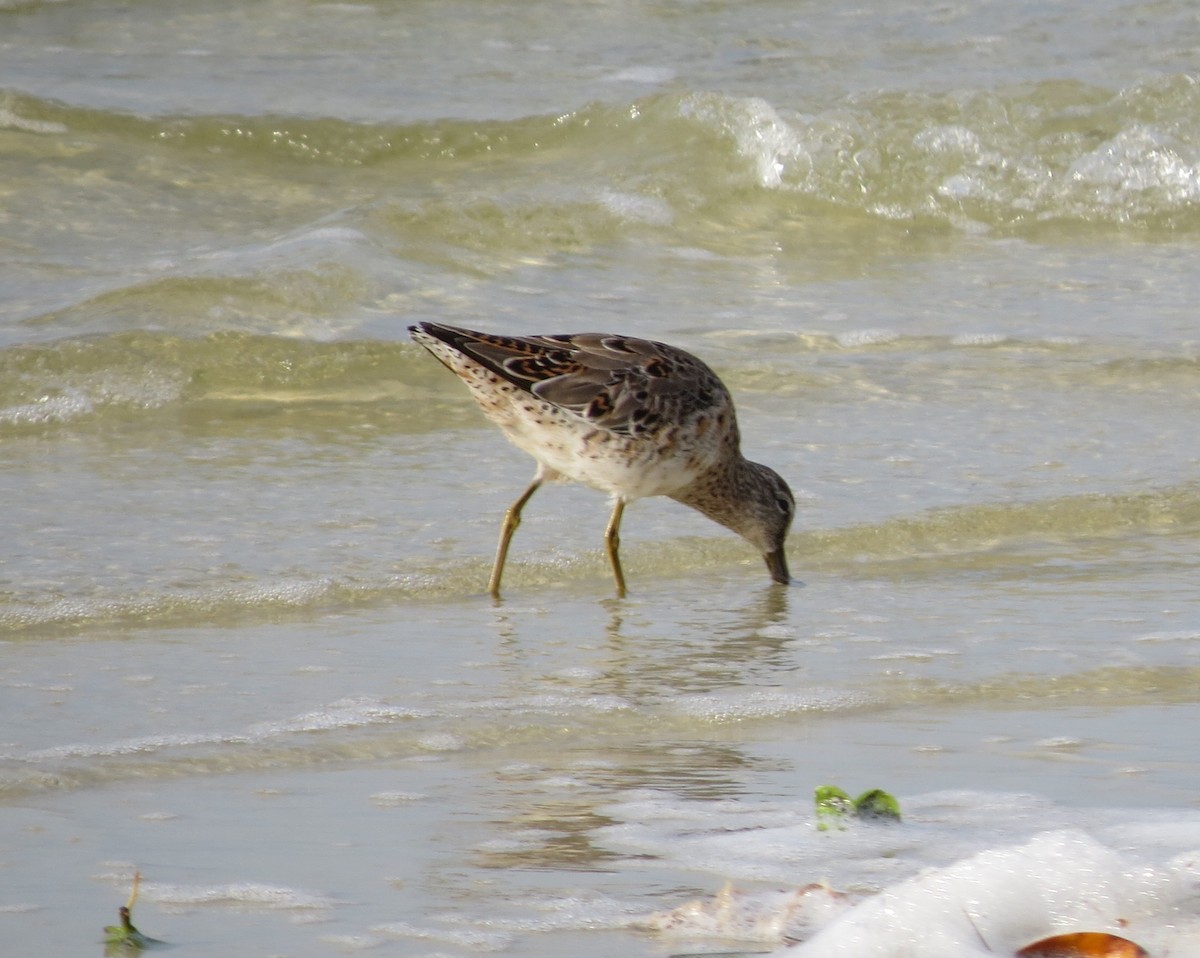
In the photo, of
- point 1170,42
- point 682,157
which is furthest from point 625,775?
point 1170,42

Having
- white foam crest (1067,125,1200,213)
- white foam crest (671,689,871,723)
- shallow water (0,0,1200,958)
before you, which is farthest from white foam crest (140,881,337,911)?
white foam crest (1067,125,1200,213)

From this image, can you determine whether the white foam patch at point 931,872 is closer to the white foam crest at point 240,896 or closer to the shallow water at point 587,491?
the shallow water at point 587,491

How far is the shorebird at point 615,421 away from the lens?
18.2ft

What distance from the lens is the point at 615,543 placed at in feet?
18.1

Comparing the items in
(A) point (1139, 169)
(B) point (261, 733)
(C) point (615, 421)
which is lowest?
(B) point (261, 733)

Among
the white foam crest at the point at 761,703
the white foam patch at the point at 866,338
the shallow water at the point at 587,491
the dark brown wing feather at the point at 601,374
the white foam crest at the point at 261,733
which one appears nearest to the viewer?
the shallow water at the point at 587,491

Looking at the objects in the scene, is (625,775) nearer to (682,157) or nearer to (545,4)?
(682,157)

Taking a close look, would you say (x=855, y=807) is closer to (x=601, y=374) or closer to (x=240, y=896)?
(x=240, y=896)

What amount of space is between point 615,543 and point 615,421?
1.13ft

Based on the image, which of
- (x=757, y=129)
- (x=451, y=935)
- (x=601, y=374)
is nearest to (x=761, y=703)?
(x=451, y=935)

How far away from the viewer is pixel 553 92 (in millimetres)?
11906

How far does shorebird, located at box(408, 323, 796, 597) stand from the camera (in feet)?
18.2

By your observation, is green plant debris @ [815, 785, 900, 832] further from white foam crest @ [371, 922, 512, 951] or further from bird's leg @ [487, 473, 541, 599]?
bird's leg @ [487, 473, 541, 599]

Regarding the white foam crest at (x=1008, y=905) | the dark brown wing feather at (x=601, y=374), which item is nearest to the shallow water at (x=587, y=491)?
the white foam crest at (x=1008, y=905)
